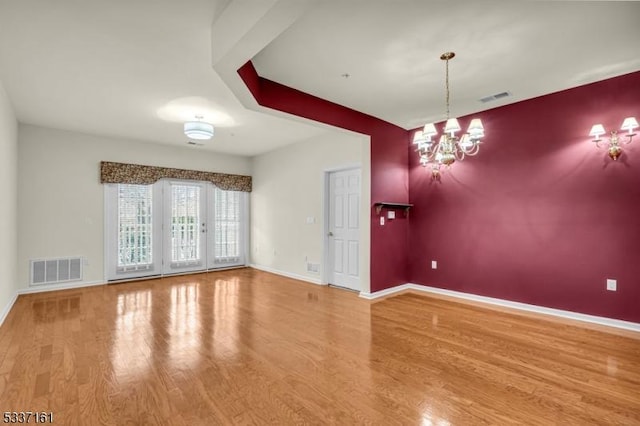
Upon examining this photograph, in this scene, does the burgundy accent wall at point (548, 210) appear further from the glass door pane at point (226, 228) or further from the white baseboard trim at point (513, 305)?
the glass door pane at point (226, 228)

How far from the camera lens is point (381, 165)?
5.02 m

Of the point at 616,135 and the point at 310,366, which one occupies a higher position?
the point at 616,135

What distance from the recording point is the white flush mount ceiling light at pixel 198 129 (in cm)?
471

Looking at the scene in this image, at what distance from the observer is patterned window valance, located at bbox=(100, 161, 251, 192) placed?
570 centimetres

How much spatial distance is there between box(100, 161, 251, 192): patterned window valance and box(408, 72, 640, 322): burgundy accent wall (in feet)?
14.9

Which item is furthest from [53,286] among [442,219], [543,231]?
[543,231]

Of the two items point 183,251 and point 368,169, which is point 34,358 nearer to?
point 183,251

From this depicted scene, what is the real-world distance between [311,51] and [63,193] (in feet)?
17.1

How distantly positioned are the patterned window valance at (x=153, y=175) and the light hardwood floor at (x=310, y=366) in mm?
2501

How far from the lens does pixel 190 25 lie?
242 cm

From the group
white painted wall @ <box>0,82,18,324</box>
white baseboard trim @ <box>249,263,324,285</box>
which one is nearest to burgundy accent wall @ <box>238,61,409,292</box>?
white baseboard trim @ <box>249,263,324,285</box>

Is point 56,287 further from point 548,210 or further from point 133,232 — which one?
point 548,210

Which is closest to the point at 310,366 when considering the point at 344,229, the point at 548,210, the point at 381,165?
the point at 344,229

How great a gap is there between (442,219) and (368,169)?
1.53m
